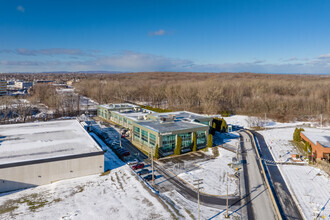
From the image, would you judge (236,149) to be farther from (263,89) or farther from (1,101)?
(1,101)

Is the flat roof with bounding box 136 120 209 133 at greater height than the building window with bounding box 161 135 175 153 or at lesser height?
greater

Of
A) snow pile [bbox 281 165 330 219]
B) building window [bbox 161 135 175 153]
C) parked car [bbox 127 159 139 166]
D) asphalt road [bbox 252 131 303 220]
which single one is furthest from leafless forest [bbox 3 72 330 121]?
parked car [bbox 127 159 139 166]

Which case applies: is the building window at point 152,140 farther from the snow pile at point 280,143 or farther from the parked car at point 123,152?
the snow pile at point 280,143

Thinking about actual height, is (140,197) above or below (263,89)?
below

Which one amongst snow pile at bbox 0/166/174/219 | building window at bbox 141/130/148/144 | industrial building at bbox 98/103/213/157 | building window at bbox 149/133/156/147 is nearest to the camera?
snow pile at bbox 0/166/174/219

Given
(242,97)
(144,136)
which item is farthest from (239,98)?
(144,136)

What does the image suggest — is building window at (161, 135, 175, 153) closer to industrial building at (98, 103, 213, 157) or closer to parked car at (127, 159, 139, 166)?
industrial building at (98, 103, 213, 157)

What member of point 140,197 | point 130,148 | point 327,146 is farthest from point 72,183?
point 327,146

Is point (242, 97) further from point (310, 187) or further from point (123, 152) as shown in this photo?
point (123, 152)
